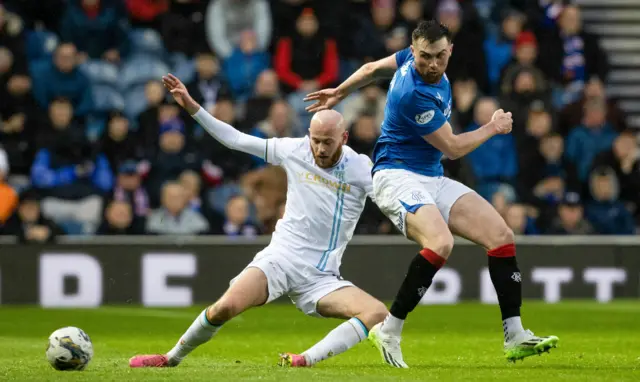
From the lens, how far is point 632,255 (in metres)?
15.5

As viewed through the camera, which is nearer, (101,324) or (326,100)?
(326,100)

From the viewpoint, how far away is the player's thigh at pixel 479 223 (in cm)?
841

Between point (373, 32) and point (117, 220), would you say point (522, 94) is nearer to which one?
point (373, 32)

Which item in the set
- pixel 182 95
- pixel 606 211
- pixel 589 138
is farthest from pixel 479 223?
pixel 589 138

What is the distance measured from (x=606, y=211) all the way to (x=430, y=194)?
8455 mm

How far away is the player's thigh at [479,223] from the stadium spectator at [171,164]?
739 cm

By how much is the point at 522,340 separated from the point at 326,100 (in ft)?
7.13

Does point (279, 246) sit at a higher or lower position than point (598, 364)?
higher

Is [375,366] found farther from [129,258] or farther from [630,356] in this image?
[129,258]

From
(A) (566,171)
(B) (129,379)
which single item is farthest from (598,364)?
(A) (566,171)

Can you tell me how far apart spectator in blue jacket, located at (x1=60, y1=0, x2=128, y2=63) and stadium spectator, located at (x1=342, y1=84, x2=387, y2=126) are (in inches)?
124

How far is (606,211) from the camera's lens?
16438 millimetres

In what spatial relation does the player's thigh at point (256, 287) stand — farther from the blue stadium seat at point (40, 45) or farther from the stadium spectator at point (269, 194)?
the blue stadium seat at point (40, 45)

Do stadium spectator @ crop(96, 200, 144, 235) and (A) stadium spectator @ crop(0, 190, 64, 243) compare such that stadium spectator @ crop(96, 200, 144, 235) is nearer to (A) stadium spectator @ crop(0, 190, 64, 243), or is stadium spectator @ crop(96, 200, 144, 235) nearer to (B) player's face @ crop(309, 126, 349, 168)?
(A) stadium spectator @ crop(0, 190, 64, 243)
